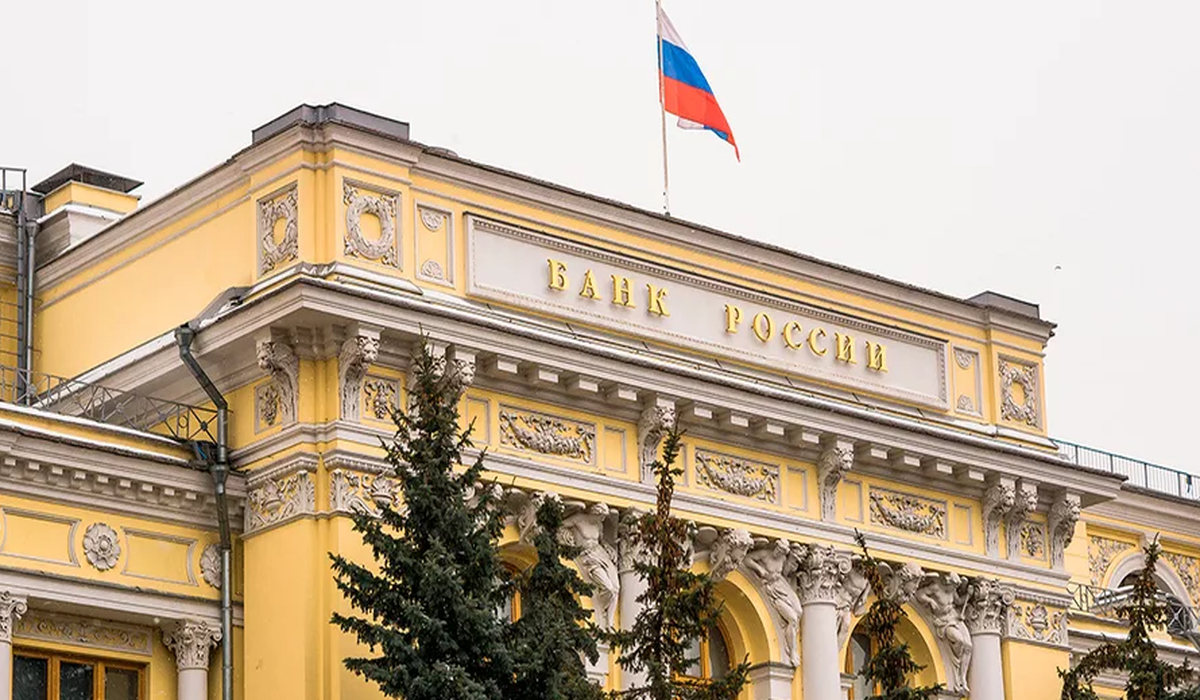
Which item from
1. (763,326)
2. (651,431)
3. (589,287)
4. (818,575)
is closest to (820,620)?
(818,575)

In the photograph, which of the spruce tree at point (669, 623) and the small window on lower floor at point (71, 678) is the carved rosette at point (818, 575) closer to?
the spruce tree at point (669, 623)

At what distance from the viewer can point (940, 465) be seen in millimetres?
33312

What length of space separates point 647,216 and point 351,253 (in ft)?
13.8

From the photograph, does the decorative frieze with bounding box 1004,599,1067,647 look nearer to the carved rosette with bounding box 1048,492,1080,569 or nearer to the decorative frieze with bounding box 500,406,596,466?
the carved rosette with bounding box 1048,492,1080,569

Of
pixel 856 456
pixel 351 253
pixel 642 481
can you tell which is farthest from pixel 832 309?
pixel 351 253

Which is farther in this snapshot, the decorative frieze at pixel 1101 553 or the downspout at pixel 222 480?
the decorative frieze at pixel 1101 553

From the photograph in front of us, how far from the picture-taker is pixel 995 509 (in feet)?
112

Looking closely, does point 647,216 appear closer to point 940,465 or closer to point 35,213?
point 940,465

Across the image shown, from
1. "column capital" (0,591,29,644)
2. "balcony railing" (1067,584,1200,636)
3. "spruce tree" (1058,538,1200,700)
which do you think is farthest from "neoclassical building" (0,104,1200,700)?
"balcony railing" (1067,584,1200,636)

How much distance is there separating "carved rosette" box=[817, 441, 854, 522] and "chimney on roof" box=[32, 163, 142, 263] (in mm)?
8975

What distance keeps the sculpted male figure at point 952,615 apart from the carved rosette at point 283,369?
8805 mm

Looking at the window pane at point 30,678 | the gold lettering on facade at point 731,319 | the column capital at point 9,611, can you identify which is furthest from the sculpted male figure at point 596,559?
the column capital at point 9,611

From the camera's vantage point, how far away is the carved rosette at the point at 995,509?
34.0 meters

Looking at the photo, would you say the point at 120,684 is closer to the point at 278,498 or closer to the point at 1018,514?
the point at 278,498
